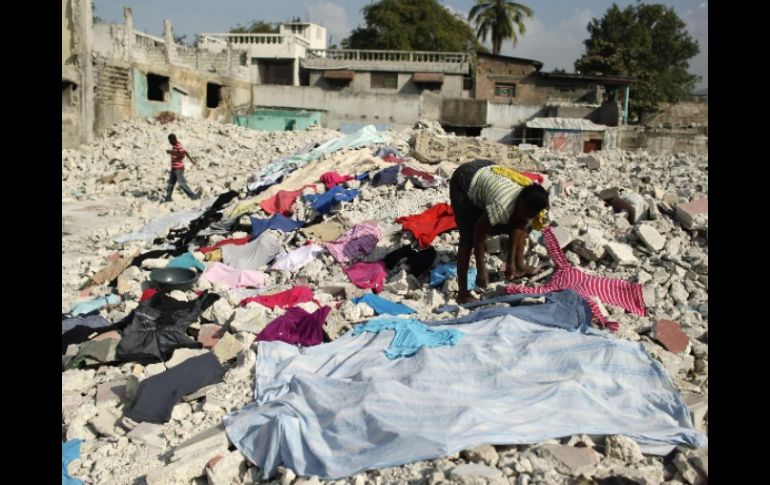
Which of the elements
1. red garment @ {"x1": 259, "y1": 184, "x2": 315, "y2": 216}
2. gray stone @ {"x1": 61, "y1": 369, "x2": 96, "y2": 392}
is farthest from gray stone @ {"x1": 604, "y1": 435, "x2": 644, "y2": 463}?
red garment @ {"x1": 259, "y1": 184, "x2": 315, "y2": 216}

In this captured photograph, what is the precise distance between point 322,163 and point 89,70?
10.8 m

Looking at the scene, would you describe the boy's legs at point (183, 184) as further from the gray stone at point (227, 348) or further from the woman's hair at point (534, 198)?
the woman's hair at point (534, 198)

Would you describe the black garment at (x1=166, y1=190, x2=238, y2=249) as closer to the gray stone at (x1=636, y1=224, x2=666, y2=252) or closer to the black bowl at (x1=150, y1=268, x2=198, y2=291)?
the black bowl at (x1=150, y1=268, x2=198, y2=291)

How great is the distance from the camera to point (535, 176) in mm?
7918

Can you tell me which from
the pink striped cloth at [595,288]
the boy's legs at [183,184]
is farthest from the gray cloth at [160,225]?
the pink striped cloth at [595,288]

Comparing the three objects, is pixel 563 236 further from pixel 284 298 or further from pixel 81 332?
pixel 81 332

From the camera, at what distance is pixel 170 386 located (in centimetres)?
→ 339

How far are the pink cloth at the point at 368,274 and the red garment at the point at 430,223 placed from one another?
55cm

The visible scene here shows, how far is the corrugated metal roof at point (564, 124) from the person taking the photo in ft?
73.5

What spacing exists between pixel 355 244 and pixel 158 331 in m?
2.53
